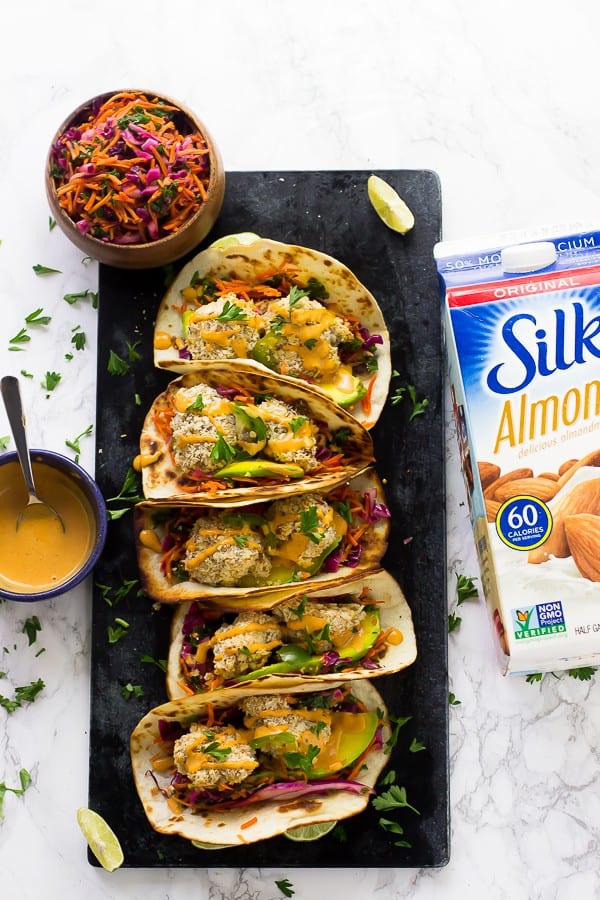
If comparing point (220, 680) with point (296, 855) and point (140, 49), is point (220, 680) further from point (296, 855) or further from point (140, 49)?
point (140, 49)

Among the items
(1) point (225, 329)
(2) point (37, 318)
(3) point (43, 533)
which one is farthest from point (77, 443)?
(1) point (225, 329)

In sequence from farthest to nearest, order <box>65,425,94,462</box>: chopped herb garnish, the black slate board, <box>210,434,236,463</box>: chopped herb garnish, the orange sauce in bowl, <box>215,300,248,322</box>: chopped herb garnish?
1. <box>65,425,94,462</box>: chopped herb garnish
2. the black slate board
3. the orange sauce in bowl
4. <box>215,300,248,322</box>: chopped herb garnish
5. <box>210,434,236,463</box>: chopped herb garnish

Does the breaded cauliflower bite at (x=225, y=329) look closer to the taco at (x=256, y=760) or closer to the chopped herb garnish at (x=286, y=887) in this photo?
the taco at (x=256, y=760)

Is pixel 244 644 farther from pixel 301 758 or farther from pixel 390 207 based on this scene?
pixel 390 207

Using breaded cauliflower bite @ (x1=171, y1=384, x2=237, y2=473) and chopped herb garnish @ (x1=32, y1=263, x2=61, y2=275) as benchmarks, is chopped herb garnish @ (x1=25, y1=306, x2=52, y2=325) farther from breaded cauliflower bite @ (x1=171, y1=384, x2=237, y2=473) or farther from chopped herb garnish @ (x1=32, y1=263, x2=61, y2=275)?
breaded cauliflower bite @ (x1=171, y1=384, x2=237, y2=473)

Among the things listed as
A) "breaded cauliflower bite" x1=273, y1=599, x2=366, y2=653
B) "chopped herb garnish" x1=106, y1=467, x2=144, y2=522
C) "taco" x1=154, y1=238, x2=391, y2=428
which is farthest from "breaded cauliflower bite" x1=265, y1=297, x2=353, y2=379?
"breaded cauliflower bite" x1=273, y1=599, x2=366, y2=653
